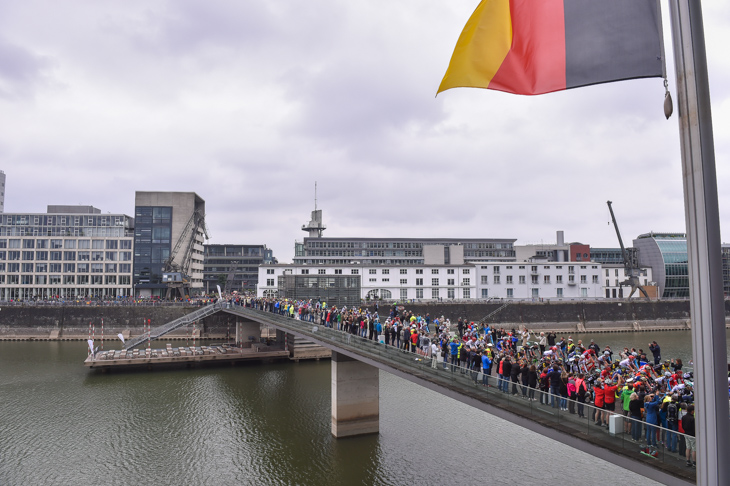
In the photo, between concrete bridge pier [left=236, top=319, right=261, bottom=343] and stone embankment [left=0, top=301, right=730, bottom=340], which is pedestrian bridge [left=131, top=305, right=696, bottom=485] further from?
stone embankment [left=0, top=301, right=730, bottom=340]

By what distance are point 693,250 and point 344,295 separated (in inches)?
3013

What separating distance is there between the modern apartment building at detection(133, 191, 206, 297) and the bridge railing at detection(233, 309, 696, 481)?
271ft

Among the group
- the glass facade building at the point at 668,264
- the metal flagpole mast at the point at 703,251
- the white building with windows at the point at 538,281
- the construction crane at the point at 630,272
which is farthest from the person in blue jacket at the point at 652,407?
the glass facade building at the point at 668,264

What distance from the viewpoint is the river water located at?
22.7 meters

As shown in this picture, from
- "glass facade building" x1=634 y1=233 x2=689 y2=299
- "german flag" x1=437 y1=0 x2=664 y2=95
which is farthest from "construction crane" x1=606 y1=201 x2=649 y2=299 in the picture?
"german flag" x1=437 y1=0 x2=664 y2=95

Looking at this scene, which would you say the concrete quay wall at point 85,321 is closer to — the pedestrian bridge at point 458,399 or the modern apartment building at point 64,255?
the modern apartment building at point 64,255

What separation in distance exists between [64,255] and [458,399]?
10086cm

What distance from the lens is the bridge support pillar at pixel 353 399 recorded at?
90.6 ft

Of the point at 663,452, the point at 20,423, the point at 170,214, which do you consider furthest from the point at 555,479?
the point at 170,214

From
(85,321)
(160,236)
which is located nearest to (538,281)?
(160,236)

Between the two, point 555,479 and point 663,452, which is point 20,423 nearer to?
point 555,479

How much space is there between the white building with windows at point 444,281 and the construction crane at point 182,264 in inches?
890

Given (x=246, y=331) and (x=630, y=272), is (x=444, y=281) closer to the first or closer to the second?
(x=246, y=331)

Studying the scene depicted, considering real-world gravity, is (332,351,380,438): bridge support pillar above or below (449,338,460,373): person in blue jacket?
below
